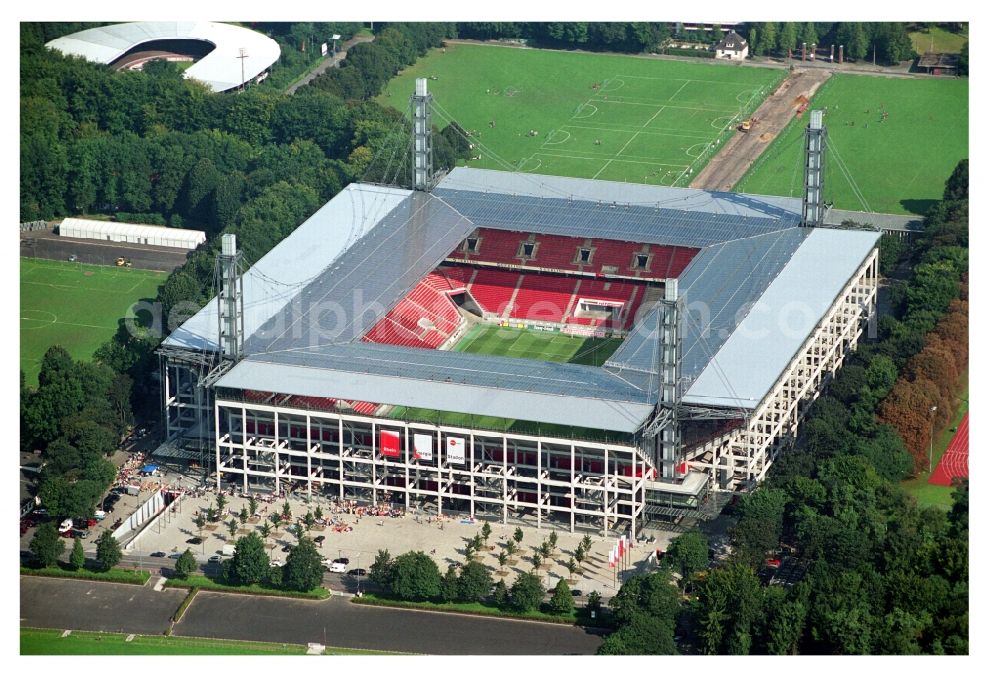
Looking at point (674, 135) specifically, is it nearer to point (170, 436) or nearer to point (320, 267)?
point (320, 267)

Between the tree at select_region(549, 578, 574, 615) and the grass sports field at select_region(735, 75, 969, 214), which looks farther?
the grass sports field at select_region(735, 75, 969, 214)

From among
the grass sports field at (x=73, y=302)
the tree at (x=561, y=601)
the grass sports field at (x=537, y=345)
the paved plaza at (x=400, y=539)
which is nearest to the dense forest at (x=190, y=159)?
the grass sports field at (x=73, y=302)

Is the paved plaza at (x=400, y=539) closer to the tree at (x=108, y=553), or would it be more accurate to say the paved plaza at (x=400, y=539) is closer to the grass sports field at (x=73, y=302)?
the tree at (x=108, y=553)

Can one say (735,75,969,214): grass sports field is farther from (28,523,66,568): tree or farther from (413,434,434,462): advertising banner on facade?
(28,523,66,568): tree

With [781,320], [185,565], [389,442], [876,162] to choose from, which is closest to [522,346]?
[781,320]

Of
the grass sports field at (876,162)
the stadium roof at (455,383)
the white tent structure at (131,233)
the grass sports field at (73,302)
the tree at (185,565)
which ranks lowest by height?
the tree at (185,565)

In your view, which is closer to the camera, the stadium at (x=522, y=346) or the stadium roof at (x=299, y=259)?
the stadium at (x=522, y=346)

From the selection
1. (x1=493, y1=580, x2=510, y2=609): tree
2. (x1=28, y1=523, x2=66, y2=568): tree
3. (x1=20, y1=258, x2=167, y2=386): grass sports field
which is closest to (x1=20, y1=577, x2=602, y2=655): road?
(x1=493, y1=580, x2=510, y2=609): tree

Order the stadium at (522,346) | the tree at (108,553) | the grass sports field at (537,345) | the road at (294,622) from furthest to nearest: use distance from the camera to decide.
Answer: the grass sports field at (537,345) < the stadium at (522,346) < the tree at (108,553) < the road at (294,622)
